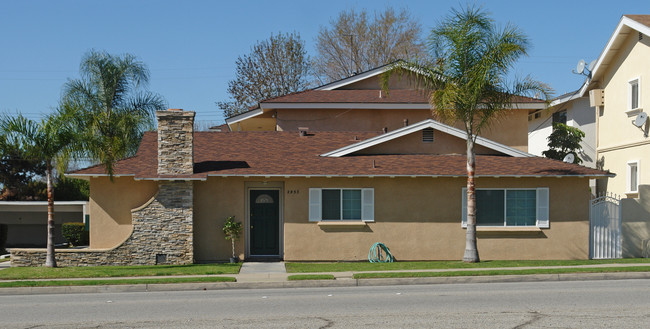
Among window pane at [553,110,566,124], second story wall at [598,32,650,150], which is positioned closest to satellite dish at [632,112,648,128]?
second story wall at [598,32,650,150]

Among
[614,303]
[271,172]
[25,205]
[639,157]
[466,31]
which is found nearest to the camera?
[614,303]

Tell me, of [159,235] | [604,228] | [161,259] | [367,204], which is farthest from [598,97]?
[161,259]

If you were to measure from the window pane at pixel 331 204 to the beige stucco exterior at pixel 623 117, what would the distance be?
11293 millimetres

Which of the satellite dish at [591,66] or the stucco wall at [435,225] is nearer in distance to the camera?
the stucco wall at [435,225]

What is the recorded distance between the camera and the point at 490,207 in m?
22.7

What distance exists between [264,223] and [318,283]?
639cm

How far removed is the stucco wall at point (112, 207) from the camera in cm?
2267

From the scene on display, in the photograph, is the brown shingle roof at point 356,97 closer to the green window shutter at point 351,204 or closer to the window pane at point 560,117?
the green window shutter at point 351,204

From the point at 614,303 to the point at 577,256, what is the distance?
10396 millimetres

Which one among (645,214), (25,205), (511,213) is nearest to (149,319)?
(511,213)

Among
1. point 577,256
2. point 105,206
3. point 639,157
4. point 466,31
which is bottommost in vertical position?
point 577,256

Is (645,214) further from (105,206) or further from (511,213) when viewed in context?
(105,206)

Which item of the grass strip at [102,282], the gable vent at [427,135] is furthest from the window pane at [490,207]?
the grass strip at [102,282]

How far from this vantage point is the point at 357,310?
1236 centimetres
